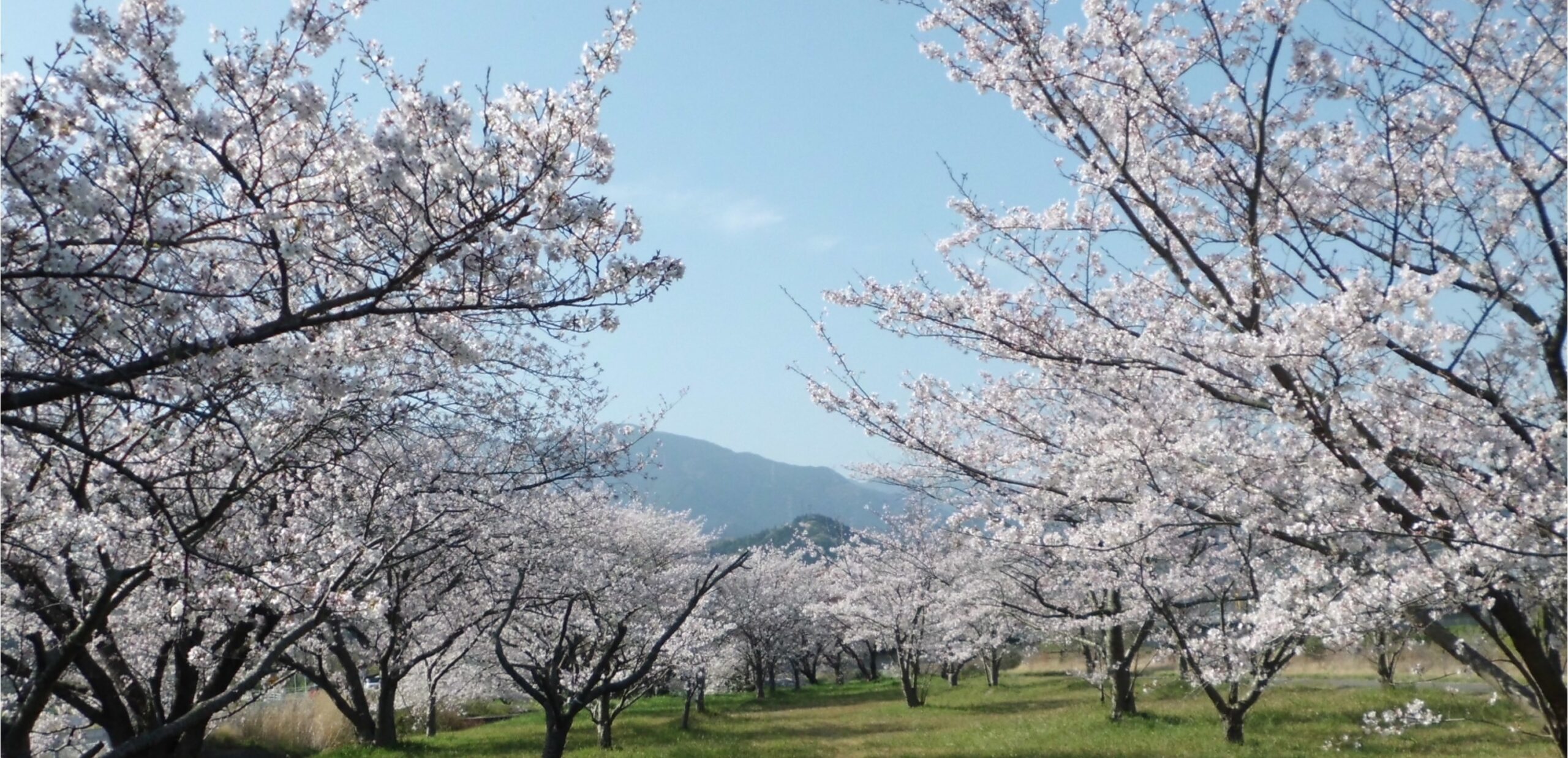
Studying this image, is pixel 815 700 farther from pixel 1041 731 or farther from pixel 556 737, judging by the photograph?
pixel 556 737

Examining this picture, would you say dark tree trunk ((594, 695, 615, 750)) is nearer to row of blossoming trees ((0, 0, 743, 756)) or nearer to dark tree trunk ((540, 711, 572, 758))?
row of blossoming trees ((0, 0, 743, 756))

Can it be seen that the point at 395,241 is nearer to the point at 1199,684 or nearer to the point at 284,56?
the point at 284,56

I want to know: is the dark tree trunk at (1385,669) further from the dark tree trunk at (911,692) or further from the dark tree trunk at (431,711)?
the dark tree trunk at (431,711)

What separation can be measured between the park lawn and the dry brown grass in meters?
1.93

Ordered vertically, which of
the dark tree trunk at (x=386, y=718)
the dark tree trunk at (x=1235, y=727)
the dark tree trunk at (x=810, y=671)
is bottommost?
the dark tree trunk at (x=810, y=671)

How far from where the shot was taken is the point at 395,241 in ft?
14.7

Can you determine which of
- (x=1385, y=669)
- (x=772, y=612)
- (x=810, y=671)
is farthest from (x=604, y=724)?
(x=810, y=671)

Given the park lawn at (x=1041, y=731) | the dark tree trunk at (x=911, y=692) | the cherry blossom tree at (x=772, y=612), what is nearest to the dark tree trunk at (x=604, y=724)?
the park lawn at (x=1041, y=731)

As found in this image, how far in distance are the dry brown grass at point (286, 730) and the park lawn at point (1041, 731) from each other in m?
1.93

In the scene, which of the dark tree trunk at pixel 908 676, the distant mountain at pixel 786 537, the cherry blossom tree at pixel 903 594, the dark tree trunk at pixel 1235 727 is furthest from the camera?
the distant mountain at pixel 786 537

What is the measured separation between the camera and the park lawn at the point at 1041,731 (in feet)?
47.3

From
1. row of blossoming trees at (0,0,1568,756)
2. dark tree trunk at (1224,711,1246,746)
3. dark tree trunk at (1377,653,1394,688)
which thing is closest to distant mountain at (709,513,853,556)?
dark tree trunk at (1377,653,1394,688)

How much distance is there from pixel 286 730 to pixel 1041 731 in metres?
16.8

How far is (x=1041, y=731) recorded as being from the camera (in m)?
Answer: 19.7
